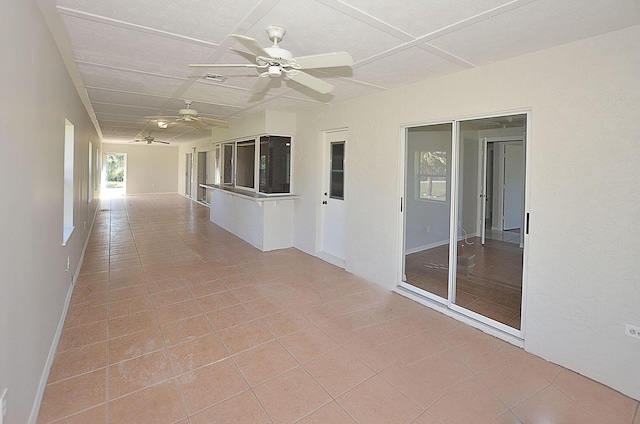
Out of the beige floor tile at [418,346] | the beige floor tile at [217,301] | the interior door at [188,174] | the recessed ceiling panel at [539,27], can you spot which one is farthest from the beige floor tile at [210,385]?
the interior door at [188,174]

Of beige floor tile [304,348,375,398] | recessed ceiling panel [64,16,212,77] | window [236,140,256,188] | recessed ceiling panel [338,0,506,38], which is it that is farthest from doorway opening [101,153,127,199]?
recessed ceiling panel [338,0,506,38]

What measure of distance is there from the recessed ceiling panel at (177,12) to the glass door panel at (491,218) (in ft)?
7.76

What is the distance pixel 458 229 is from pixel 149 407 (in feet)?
10.3

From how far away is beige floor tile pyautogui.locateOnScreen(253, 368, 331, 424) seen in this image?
2.00 m

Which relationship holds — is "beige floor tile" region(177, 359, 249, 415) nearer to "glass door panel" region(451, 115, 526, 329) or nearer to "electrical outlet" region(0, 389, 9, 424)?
"electrical outlet" region(0, 389, 9, 424)

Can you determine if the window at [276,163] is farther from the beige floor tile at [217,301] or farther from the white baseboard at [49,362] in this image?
the white baseboard at [49,362]

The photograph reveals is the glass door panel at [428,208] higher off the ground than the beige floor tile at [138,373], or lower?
higher

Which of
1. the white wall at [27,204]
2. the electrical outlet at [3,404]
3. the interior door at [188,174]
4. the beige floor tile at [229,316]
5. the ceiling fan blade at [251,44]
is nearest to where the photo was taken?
the electrical outlet at [3,404]

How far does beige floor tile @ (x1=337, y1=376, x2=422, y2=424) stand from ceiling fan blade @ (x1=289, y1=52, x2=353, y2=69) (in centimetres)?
217

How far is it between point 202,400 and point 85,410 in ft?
2.17

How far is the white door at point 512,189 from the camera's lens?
6977 millimetres

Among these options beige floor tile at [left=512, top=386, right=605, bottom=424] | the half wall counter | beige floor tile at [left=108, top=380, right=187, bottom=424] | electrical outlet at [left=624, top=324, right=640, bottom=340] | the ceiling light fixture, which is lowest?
beige floor tile at [left=512, top=386, right=605, bottom=424]

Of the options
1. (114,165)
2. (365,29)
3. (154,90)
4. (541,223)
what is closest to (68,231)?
(154,90)

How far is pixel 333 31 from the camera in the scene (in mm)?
2367
